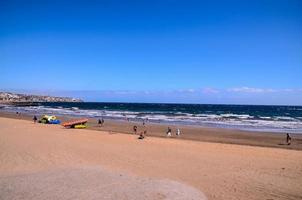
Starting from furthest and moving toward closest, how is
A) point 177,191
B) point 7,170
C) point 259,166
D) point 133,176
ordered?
A: point 259,166, point 7,170, point 133,176, point 177,191

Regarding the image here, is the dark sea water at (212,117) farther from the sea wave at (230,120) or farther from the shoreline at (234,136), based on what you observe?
the shoreline at (234,136)

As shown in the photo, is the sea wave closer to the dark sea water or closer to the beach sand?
the dark sea water

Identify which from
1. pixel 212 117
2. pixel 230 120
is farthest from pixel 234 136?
pixel 212 117

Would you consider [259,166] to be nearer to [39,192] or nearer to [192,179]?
[192,179]

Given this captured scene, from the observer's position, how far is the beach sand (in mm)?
8539

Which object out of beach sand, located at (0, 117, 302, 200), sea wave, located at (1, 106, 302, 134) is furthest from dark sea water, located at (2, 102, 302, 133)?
beach sand, located at (0, 117, 302, 200)

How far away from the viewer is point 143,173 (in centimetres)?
1153

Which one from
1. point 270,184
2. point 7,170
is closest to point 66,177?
point 7,170

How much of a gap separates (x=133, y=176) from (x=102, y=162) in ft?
10.3

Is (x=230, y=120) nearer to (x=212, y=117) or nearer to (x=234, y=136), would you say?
(x=212, y=117)

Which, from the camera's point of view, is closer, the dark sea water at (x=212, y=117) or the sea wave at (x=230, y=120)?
the sea wave at (x=230, y=120)

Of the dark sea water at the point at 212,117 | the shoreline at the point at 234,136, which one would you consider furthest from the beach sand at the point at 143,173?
the dark sea water at the point at 212,117

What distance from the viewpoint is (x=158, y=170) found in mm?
12148

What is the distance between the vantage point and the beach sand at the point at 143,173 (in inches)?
336
